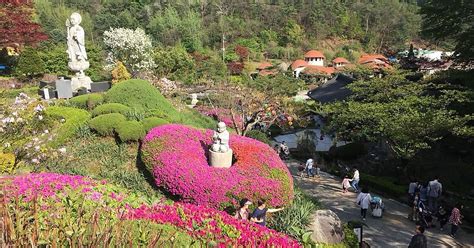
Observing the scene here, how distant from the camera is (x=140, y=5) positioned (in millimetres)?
79312

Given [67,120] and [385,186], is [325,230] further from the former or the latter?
[67,120]

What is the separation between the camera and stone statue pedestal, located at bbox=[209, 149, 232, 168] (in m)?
9.73

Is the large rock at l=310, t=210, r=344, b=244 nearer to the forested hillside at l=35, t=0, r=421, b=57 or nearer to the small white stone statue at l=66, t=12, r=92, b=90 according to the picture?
the small white stone statue at l=66, t=12, r=92, b=90

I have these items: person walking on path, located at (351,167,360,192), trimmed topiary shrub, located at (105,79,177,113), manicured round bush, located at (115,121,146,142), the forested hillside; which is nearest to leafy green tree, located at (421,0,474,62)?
person walking on path, located at (351,167,360,192)

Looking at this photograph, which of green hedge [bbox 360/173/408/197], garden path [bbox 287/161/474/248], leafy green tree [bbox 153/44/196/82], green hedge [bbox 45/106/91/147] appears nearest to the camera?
garden path [bbox 287/161/474/248]

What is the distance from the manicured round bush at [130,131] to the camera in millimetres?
11125

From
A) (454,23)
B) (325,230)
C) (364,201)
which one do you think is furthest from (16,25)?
(454,23)

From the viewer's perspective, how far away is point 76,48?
19.3 m

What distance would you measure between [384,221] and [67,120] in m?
10.7

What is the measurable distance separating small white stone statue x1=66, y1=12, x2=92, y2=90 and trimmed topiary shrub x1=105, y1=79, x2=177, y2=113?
677cm

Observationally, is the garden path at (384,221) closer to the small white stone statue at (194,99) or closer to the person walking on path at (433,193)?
the person walking on path at (433,193)

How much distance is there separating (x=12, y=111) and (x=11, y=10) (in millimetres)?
22720

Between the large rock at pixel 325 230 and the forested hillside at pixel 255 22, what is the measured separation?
58530 millimetres

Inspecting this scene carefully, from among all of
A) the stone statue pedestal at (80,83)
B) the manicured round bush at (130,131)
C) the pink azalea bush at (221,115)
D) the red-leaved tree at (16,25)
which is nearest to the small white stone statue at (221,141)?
the manicured round bush at (130,131)
